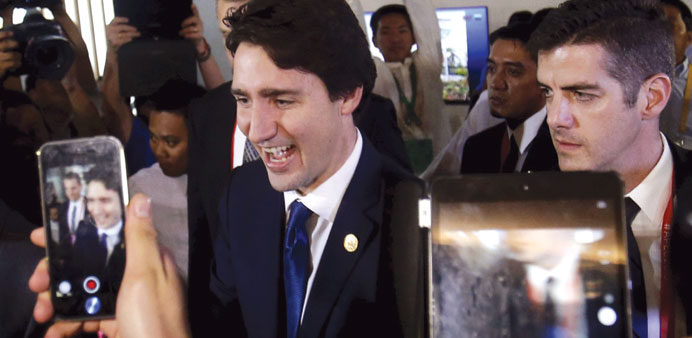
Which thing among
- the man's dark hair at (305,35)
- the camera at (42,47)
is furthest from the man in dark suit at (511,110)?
the camera at (42,47)

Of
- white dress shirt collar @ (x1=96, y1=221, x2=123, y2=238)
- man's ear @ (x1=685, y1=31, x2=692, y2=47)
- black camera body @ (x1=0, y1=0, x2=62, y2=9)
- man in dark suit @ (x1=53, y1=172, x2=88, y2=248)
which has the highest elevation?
black camera body @ (x1=0, y1=0, x2=62, y2=9)

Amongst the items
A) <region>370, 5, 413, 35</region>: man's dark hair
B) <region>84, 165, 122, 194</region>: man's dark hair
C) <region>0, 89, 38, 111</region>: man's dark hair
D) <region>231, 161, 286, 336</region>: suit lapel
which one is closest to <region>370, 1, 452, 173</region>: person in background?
<region>370, 5, 413, 35</region>: man's dark hair

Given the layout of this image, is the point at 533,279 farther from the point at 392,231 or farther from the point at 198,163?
the point at 198,163

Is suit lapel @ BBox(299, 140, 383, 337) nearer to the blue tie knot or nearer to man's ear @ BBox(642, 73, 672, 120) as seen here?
the blue tie knot

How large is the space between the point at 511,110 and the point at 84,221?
1.52ft

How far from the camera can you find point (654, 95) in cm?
69

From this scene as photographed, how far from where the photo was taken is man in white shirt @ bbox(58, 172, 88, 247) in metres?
0.72

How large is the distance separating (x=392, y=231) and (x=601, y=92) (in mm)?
228

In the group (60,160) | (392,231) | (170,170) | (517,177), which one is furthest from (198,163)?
(517,177)

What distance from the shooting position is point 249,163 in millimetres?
786

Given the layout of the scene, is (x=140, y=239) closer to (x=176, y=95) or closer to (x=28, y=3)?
(x=176, y=95)

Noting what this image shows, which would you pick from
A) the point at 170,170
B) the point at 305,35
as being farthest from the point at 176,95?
→ the point at 305,35

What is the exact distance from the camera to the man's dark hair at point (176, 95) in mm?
920

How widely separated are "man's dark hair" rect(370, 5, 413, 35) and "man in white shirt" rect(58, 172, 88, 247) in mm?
371
